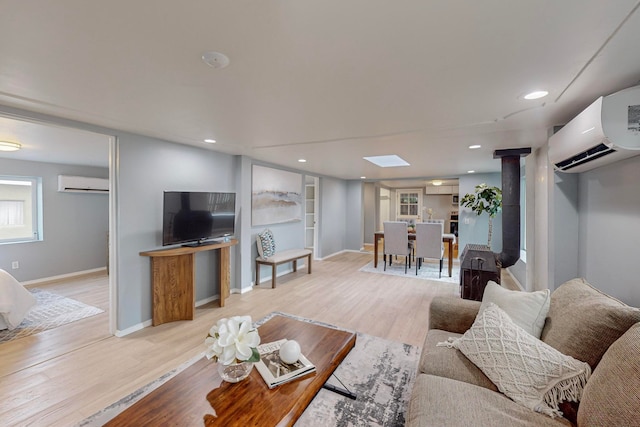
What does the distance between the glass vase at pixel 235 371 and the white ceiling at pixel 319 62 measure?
1632mm

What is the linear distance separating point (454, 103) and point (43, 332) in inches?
181

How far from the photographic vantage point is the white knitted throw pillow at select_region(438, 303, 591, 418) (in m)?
1.20

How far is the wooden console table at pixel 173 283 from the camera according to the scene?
3.10 metres

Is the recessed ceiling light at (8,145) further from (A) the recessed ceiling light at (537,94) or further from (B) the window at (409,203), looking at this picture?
(B) the window at (409,203)

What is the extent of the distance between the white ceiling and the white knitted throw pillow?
1449mm

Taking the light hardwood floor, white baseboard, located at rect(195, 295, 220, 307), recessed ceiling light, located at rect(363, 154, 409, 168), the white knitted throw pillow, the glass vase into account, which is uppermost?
recessed ceiling light, located at rect(363, 154, 409, 168)

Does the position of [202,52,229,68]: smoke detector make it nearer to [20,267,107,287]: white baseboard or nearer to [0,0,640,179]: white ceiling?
[0,0,640,179]: white ceiling

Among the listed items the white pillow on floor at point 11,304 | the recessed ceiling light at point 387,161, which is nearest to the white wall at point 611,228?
the recessed ceiling light at point 387,161

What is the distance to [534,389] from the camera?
4.11ft

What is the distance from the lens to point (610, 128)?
1.54 meters

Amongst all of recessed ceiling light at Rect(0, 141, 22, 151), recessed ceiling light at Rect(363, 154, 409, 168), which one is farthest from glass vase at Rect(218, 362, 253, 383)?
recessed ceiling light at Rect(0, 141, 22, 151)

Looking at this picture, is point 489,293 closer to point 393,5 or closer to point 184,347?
point 393,5

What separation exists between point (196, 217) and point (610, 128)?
372 cm

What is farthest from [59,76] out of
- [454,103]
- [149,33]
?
[454,103]
